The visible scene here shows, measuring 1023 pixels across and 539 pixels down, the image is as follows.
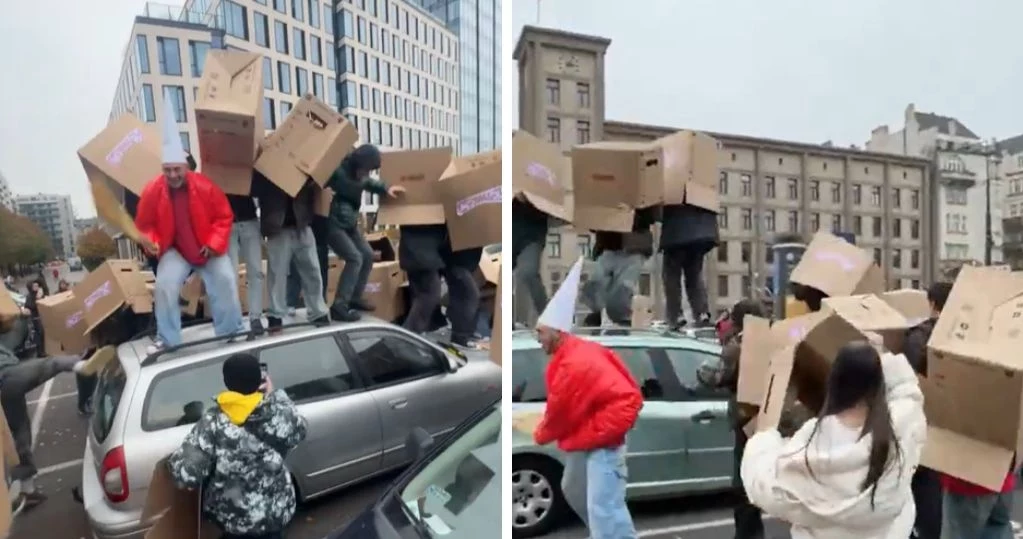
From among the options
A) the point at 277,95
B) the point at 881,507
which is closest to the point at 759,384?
the point at 881,507

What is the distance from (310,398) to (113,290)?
0.52 metres

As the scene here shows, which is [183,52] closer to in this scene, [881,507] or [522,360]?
[522,360]

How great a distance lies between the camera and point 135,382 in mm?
1660

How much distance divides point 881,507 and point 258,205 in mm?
1545

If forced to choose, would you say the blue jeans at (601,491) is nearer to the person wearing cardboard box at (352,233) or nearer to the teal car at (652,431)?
the teal car at (652,431)

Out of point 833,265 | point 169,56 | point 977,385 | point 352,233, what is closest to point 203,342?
point 352,233

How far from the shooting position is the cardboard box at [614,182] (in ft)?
6.57

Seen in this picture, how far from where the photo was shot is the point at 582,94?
195 cm

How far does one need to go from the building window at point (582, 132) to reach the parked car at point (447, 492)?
2.44 feet

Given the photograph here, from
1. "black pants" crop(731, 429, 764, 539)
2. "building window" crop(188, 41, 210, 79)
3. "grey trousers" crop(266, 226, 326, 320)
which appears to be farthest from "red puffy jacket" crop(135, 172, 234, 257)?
"black pants" crop(731, 429, 764, 539)

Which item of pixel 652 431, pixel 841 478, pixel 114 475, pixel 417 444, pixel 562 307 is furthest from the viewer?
pixel 652 431

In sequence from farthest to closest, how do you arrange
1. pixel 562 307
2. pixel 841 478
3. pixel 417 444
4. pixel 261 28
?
pixel 562 307 → pixel 417 444 → pixel 261 28 → pixel 841 478

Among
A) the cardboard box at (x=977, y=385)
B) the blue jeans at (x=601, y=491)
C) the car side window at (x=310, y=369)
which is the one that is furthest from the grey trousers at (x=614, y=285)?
the cardboard box at (x=977, y=385)

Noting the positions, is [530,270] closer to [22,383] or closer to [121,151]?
[121,151]
